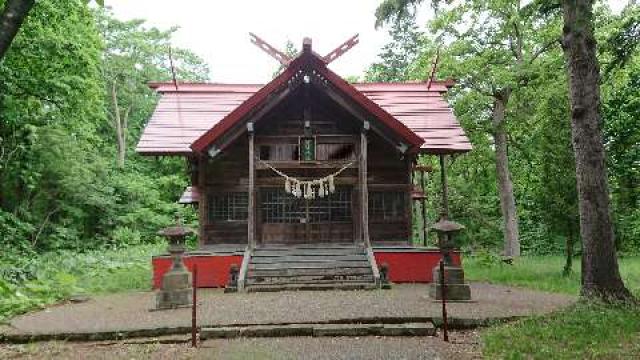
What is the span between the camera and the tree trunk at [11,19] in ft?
8.70

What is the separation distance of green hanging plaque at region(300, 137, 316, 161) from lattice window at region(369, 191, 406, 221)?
2.26 meters

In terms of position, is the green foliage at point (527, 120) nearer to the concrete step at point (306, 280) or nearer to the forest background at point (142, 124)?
the forest background at point (142, 124)

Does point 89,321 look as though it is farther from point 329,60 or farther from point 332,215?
point 329,60

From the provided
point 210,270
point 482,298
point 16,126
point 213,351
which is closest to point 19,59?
point 16,126

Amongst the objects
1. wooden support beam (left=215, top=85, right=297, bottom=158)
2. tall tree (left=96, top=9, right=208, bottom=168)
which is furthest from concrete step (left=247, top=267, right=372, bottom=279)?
Result: tall tree (left=96, top=9, right=208, bottom=168)

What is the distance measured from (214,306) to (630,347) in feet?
24.8

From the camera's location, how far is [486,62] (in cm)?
2378

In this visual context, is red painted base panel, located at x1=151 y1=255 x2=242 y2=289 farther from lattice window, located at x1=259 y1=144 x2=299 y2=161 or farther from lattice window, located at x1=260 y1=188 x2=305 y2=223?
lattice window, located at x1=259 y1=144 x2=299 y2=161

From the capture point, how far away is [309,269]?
1496 cm

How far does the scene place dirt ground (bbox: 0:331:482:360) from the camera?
7691 mm

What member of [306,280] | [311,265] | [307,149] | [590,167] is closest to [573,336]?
[590,167]

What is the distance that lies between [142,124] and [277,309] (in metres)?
33.3

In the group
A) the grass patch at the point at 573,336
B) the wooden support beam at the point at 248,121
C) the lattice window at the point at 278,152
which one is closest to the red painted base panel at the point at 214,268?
the wooden support beam at the point at 248,121

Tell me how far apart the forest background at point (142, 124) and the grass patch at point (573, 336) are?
4111mm
